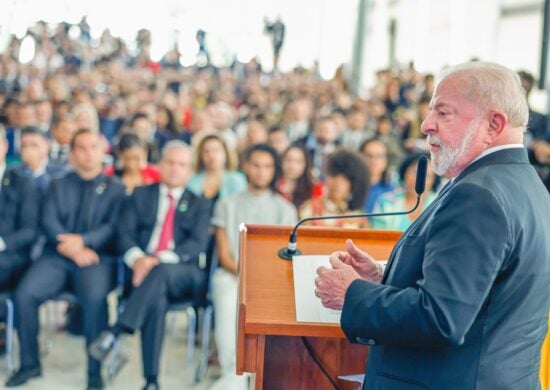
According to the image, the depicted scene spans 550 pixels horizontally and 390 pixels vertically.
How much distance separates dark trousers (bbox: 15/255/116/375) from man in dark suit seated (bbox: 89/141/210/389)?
0.10 m

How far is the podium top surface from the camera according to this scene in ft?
4.36

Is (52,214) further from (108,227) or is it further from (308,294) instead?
(308,294)

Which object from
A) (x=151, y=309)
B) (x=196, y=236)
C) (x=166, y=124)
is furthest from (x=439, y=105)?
(x=166, y=124)

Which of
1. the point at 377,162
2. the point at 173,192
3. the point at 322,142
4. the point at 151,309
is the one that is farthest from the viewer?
the point at 322,142

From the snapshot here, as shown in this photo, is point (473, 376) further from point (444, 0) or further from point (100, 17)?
point (100, 17)

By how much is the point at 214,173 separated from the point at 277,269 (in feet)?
8.34

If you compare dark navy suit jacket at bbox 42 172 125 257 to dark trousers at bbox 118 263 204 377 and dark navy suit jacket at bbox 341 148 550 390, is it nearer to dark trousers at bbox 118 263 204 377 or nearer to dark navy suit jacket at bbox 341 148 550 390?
dark trousers at bbox 118 263 204 377

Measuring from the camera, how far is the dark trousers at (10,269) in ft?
10.5

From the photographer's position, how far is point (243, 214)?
3.37 metres

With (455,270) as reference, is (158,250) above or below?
below

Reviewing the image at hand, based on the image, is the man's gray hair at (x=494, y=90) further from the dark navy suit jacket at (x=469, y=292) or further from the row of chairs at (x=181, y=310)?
the row of chairs at (x=181, y=310)

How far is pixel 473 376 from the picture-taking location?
1.19 m

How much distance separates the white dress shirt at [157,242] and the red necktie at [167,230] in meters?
0.01

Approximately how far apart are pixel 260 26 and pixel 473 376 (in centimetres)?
1843
